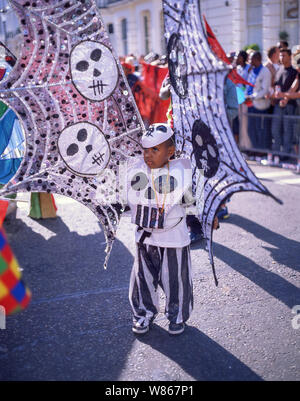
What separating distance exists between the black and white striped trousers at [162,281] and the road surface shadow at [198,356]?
127 mm

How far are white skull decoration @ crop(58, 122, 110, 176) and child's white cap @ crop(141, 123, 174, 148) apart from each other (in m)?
0.30

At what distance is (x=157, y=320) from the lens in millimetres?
3352

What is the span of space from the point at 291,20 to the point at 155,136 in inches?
533

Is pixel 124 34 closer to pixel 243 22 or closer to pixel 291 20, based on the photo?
pixel 243 22

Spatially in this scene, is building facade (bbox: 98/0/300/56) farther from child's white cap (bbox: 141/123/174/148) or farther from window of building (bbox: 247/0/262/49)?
child's white cap (bbox: 141/123/174/148)

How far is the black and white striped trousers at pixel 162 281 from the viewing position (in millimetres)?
3025

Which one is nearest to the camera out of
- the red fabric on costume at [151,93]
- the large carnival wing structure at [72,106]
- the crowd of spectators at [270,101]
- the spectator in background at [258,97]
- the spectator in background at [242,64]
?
the large carnival wing structure at [72,106]

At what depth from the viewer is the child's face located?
2.82m

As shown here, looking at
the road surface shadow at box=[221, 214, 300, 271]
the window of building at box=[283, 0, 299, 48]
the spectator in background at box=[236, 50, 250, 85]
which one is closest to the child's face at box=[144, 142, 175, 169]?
the road surface shadow at box=[221, 214, 300, 271]

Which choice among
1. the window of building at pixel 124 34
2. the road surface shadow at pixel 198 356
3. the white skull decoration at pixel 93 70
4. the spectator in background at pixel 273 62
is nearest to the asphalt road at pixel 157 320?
the road surface shadow at pixel 198 356

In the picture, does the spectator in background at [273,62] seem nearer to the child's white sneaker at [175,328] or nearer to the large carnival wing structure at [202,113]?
the large carnival wing structure at [202,113]

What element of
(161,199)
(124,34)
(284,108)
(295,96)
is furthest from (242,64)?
(124,34)

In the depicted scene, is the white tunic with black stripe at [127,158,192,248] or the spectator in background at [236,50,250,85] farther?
the spectator in background at [236,50,250,85]
